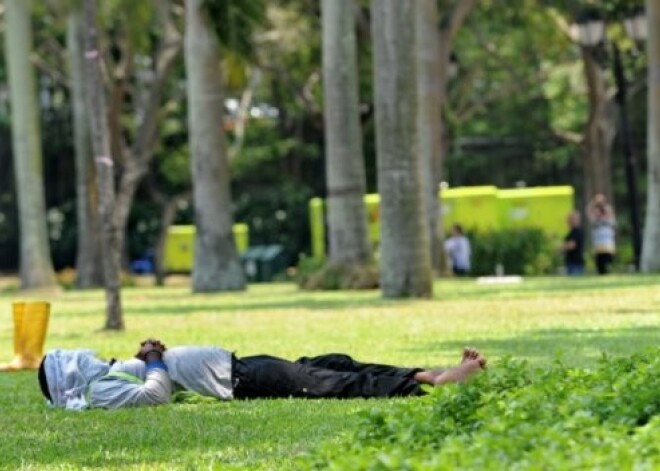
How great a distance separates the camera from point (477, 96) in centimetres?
6581

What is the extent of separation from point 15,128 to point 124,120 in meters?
19.2

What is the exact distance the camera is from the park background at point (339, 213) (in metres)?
10.2

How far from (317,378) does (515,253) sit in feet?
107

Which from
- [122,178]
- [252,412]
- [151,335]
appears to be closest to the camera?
[252,412]

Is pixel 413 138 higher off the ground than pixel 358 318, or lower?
higher

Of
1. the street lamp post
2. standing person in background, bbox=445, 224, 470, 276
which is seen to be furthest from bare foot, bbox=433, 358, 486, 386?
standing person in background, bbox=445, 224, 470, 276

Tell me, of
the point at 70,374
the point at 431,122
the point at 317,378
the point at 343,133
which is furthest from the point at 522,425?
the point at 431,122

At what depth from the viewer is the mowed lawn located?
11664 mm

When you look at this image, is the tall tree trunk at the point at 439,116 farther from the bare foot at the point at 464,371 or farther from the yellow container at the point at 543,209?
the bare foot at the point at 464,371

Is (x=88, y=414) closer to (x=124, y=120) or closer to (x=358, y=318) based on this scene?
(x=358, y=318)

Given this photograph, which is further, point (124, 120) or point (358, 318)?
point (124, 120)

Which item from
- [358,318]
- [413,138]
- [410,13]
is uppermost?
A: [410,13]

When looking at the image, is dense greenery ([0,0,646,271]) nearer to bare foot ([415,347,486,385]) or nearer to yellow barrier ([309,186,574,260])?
yellow barrier ([309,186,574,260])

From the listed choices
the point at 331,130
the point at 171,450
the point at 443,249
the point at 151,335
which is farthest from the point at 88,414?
the point at 443,249
